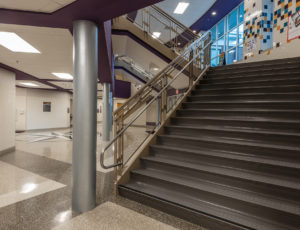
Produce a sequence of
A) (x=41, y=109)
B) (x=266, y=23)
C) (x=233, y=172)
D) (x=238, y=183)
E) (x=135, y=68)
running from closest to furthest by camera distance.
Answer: (x=238, y=183)
(x=233, y=172)
(x=266, y=23)
(x=135, y=68)
(x=41, y=109)

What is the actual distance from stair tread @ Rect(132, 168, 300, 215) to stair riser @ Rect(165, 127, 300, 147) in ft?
2.77

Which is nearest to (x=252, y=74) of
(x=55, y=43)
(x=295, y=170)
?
(x=295, y=170)

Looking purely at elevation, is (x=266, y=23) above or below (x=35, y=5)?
above

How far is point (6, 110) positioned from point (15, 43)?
3.04 meters

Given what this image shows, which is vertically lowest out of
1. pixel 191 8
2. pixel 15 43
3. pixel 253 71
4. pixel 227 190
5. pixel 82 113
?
pixel 227 190

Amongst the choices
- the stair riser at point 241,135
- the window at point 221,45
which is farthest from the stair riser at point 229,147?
the window at point 221,45

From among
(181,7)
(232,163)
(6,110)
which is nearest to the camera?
(232,163)

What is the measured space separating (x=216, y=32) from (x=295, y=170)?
42.0 feet

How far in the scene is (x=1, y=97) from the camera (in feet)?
17.6

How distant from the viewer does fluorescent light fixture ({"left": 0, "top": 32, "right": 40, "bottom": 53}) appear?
130 inches

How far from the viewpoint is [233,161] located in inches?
92.3

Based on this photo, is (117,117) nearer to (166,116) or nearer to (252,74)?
(166,116)

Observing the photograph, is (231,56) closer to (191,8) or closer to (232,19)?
(232,19)

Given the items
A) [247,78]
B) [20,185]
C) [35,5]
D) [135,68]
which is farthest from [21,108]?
[247,78]
